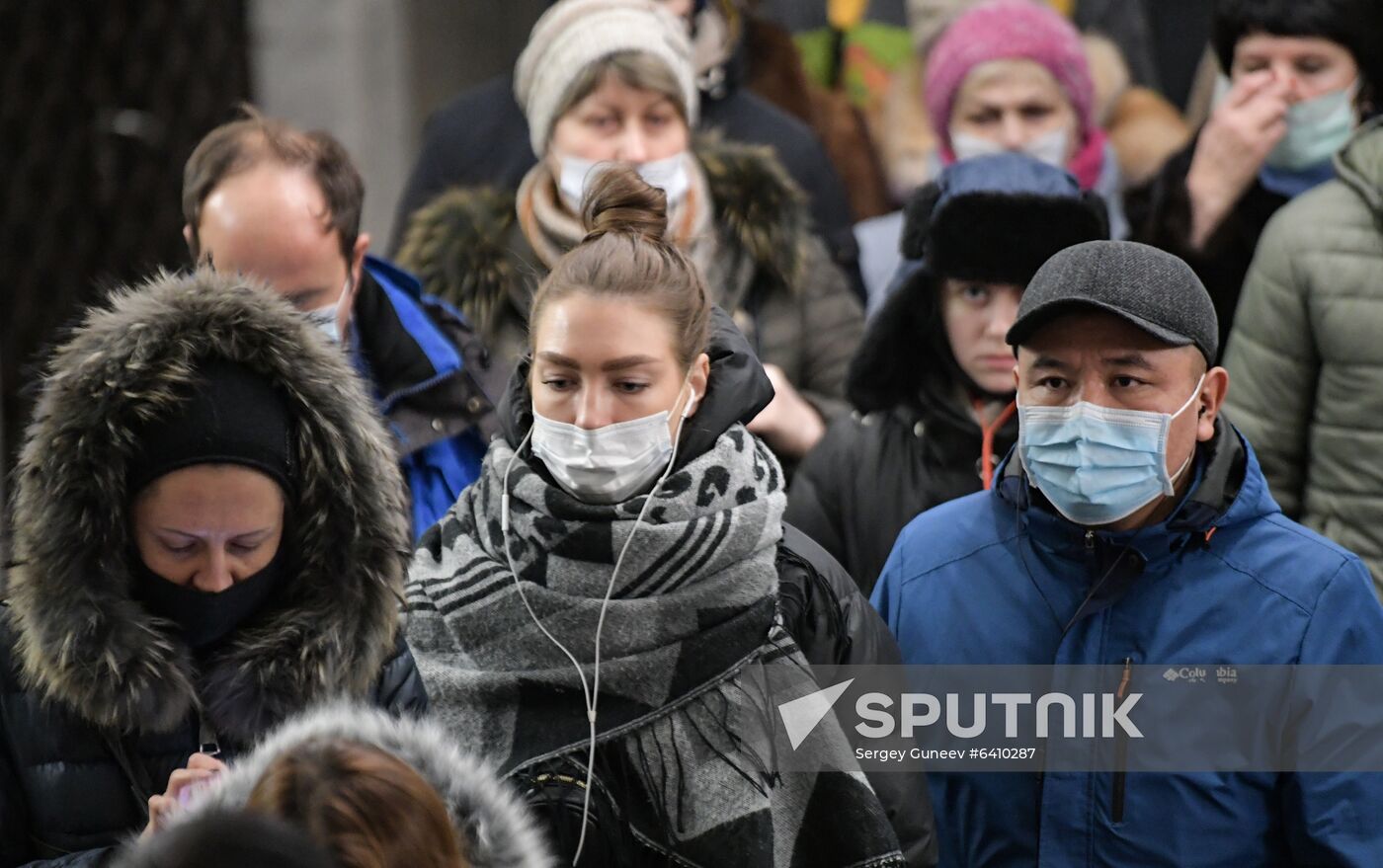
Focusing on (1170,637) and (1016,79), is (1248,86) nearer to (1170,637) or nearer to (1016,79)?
(1016,79)

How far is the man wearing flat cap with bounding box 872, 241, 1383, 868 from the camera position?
10.7 feet

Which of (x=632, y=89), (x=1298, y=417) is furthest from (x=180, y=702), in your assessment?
(x=1298, y=417)

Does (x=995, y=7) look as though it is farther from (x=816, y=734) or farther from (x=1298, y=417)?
(x=816, y=734)

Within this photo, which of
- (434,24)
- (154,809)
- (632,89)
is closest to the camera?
(154,809)

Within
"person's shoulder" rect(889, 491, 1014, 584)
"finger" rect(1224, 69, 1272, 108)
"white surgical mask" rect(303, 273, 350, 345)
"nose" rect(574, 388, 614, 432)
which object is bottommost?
"person's shoulder" rect(889, 491, 1014, 584)

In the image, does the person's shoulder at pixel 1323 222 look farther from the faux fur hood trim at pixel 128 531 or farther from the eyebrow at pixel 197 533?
the eyebrow at pixel 197 533

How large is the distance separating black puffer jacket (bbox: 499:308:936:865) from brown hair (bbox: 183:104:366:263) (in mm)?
981

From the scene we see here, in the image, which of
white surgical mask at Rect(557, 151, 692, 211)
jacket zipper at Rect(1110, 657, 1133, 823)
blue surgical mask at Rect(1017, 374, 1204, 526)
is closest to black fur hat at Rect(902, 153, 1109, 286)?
white surgical mask at Rect(557, 151, 692, 211)

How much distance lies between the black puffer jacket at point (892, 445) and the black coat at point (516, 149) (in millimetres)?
1080

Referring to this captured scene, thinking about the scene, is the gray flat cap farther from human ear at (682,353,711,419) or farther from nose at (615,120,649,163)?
nose at (615,120,649,163)

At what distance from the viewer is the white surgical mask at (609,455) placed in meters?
3.29

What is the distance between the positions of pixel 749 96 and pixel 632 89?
3.11ft

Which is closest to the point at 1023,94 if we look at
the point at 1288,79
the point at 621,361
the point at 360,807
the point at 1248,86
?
the point at 1248,86

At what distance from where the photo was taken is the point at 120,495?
3.19 metres
